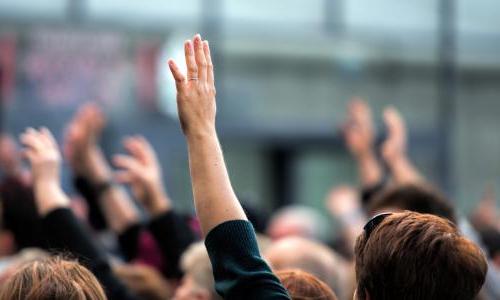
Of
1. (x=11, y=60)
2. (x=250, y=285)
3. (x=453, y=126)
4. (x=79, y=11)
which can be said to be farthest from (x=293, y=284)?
(x=453, y=126)

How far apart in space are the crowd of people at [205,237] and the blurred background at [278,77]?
14.1 ft

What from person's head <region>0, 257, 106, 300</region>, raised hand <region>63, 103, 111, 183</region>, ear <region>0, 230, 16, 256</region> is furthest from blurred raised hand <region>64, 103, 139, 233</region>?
person's head <region>0, 257, 106, 300</region>

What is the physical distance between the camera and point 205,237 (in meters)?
1.98

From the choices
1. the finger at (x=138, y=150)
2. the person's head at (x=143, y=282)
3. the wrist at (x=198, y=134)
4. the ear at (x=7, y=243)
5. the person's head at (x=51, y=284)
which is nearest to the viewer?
the wrist at (x=198, y=134)

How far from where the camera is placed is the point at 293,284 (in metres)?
2.51

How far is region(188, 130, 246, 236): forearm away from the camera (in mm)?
1980

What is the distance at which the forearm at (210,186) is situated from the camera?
1.98 metres

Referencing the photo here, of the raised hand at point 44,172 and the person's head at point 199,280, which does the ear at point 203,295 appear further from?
the raised hand at point 44,172

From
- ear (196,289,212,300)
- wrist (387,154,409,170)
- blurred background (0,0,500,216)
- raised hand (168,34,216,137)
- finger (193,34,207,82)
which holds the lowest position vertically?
blurred background (0,0,500,216)

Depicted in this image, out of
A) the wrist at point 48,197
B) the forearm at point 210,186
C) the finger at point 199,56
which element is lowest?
the wrist at point 48,197

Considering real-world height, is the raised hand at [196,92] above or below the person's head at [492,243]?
above

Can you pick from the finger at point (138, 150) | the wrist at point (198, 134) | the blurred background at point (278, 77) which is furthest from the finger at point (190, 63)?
the blurred background at point (278, 77)

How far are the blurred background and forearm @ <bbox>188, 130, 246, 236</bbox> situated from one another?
7.28m

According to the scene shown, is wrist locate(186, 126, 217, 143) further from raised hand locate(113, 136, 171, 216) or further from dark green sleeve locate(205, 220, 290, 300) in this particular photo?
raised hand locate(113, 136, 171, 216)
